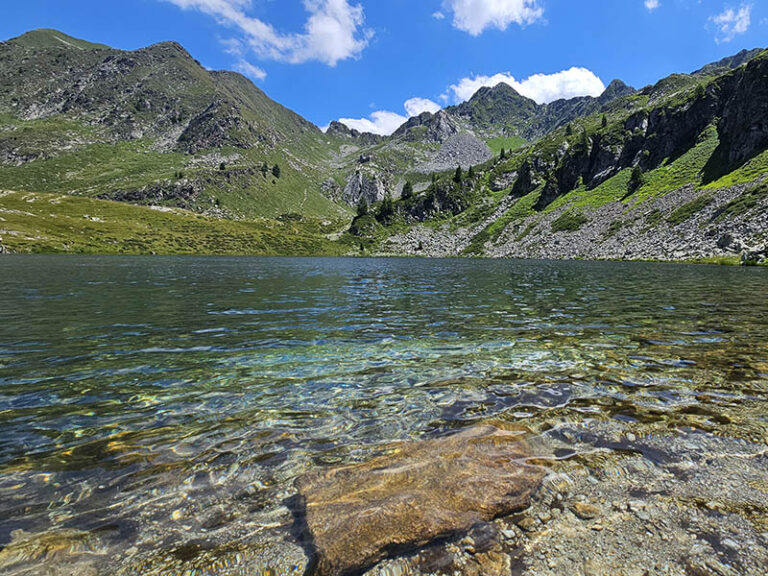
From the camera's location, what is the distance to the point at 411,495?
603cm

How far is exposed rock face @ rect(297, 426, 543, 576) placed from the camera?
5109 mm

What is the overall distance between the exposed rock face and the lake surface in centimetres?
62

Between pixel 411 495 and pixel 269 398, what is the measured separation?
6.02m

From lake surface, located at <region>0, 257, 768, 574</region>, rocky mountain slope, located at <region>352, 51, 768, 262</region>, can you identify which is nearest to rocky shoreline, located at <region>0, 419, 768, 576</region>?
lake surface, located at <region>0, 257, 768, 574</region>

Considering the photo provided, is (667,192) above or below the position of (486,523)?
above

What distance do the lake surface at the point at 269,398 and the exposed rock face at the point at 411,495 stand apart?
2.04 ft

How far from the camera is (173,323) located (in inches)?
840

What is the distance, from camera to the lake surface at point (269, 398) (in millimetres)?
6074

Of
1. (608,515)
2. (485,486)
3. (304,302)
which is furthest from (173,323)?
(608,515)

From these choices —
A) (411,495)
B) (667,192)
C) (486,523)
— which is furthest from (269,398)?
(667,192)

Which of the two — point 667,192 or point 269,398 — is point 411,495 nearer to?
point 269,398

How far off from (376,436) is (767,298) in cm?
3909

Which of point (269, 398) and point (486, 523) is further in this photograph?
point (269, 398)

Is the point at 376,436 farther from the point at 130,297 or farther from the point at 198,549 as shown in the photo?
the point at 130,297
